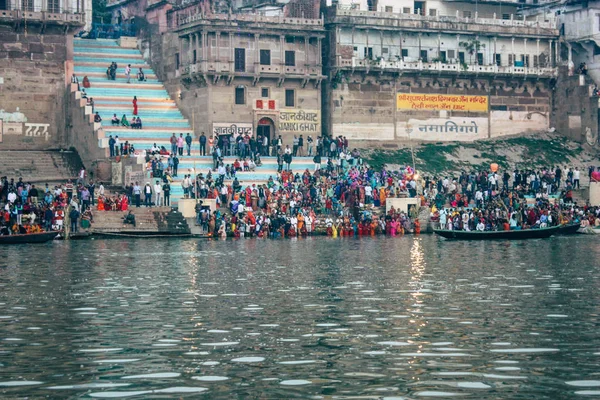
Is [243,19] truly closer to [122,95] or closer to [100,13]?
[122,95]

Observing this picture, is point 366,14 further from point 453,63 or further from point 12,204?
point 12,204

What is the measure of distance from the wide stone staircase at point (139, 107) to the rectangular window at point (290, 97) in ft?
17.9

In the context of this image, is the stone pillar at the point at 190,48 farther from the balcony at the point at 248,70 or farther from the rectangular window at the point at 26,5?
the rectangular window at the point at 26,5

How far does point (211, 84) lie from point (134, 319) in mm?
42628

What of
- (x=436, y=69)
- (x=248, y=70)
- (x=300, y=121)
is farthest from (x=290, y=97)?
(x=436, y=69)

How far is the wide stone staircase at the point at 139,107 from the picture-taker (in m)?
57.5

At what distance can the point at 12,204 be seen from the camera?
1906 inches

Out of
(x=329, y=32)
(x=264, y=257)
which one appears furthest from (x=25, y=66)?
(x=264, y=257)

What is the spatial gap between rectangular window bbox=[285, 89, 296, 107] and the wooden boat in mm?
17298

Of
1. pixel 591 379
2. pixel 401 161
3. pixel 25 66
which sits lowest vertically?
pixel 591 379

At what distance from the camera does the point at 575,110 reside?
237ft

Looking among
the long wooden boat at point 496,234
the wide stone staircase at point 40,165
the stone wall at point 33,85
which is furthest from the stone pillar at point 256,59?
the long wooden boat at point 496,234

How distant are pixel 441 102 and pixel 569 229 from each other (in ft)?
57.7

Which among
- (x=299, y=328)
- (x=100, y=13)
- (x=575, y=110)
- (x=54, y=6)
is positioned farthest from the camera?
(x=100, y=13)
